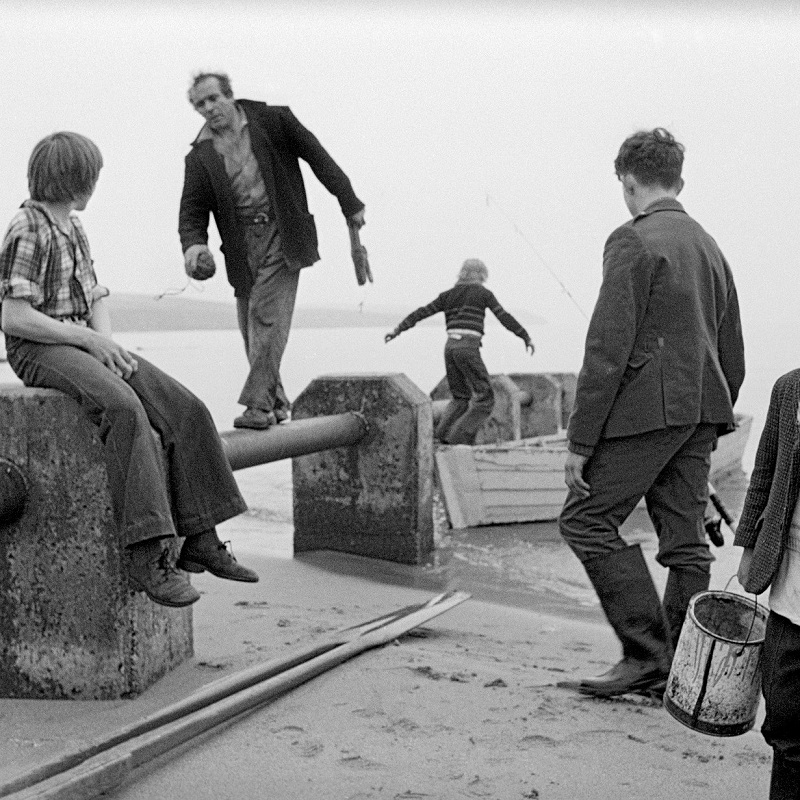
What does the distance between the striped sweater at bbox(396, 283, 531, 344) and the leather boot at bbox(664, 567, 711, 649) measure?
6.25m

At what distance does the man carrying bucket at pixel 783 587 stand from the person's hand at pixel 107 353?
1.90 metres

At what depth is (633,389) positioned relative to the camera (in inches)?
139

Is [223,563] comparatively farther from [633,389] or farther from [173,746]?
[633,389]

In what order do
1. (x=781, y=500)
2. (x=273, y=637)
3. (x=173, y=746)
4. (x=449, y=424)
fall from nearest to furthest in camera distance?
(x=781, y=500) < (x=173, y=746) < (x=273, y=637) < (x=449, y=424)

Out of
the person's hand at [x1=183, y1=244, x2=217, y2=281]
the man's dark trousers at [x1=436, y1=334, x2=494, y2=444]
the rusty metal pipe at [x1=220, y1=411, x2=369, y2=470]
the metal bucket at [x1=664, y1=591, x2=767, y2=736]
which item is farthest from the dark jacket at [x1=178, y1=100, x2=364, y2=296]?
the man's dark trousers at [x1=436, y1=334, x2=494, y2=444]

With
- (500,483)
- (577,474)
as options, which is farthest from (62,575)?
(500,483)

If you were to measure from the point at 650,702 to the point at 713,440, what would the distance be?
882 mm

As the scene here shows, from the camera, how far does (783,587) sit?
2430mm

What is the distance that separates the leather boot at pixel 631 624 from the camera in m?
3.52

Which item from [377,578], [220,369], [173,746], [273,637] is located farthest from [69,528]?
[220,369]

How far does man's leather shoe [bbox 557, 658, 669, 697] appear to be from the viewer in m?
3.52

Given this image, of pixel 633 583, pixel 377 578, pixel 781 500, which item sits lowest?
pixel 377 578

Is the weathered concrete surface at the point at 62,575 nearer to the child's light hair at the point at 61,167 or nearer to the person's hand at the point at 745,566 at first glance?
the child's light hair at the point at 61,167

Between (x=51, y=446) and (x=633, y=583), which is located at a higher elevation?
(x=51, y=446)
